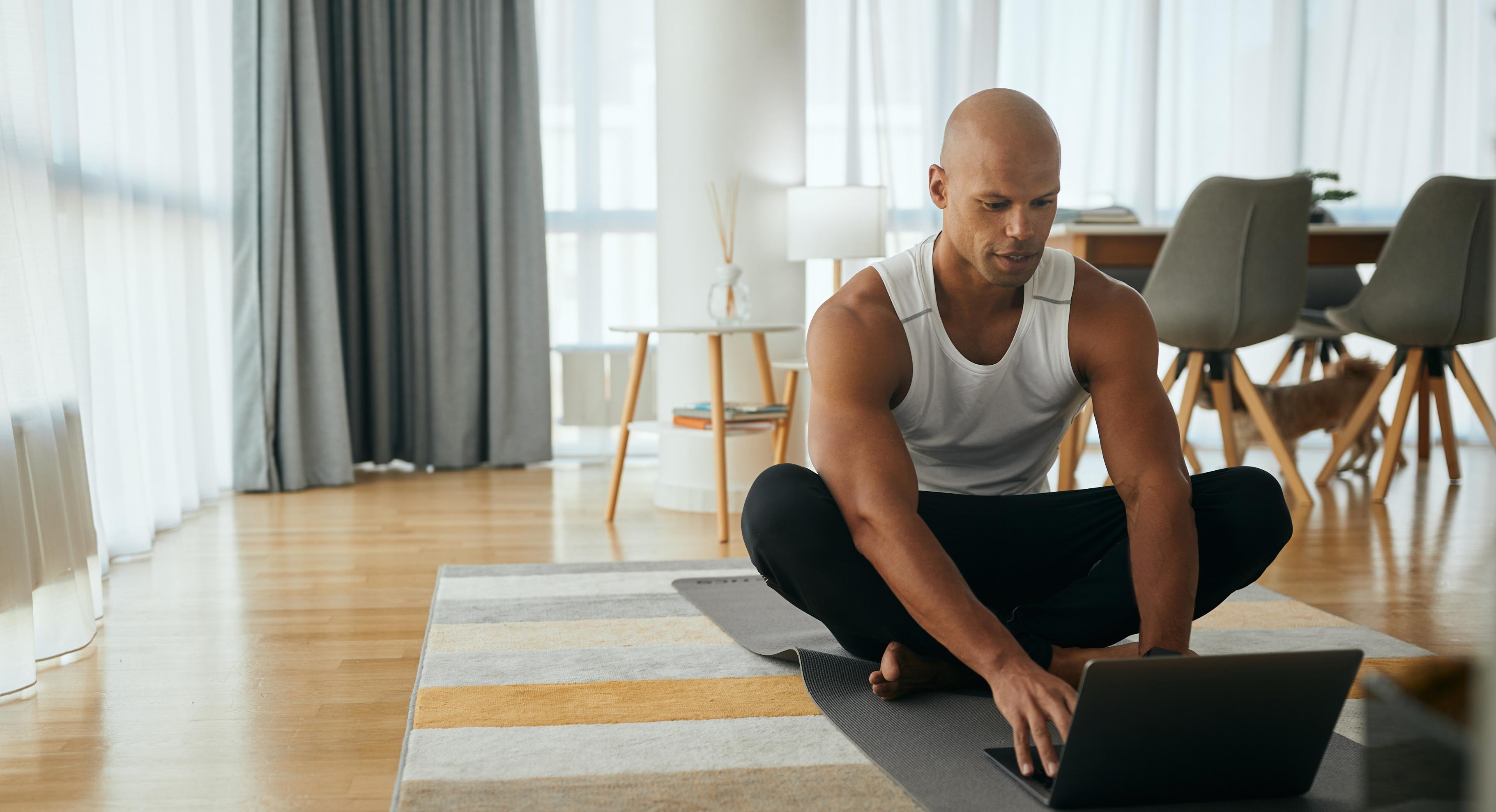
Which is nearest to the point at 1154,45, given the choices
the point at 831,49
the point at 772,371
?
the point at 831,49

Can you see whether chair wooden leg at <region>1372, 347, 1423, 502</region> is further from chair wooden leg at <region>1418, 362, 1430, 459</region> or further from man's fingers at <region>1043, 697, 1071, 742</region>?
man's fingers at <region>1043, 697, 1071, 742</region>

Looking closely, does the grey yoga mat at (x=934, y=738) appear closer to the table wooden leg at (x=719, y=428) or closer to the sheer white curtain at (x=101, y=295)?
the table wooden leg at (x=719, y=428)

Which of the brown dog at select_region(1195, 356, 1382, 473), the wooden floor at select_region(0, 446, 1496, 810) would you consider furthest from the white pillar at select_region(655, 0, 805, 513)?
the brown dog at select_region(1195, 356, 1382, 473)

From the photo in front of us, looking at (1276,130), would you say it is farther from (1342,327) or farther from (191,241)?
(191,241)

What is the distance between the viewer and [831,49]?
14.1 ft

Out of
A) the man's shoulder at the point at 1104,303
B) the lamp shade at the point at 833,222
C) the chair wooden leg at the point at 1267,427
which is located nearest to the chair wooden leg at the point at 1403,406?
the chair wooden leg at the point at 1267,427

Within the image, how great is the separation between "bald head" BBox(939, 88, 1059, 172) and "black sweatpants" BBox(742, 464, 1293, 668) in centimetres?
45

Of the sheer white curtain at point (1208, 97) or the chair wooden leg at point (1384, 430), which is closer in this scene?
the chair wooden leg at point (1384, 430)

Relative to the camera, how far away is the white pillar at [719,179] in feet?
10.7

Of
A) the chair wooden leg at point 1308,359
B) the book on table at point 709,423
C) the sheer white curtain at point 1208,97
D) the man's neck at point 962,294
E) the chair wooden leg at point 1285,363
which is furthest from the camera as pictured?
the sheer white curtain at point 1208,97

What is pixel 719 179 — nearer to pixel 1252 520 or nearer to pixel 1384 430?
pixel 1252 520

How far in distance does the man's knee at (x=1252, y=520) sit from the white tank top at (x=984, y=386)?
227mm

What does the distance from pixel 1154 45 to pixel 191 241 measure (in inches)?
136

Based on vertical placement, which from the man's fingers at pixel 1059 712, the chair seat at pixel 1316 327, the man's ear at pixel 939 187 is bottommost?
the man's fingers at pixel 1059 712
